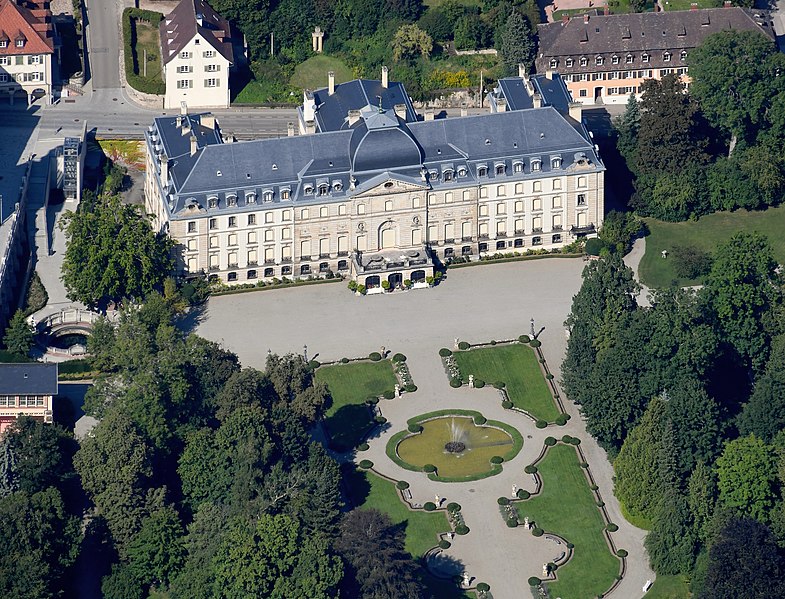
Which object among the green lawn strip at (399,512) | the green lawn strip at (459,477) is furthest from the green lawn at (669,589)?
the green lawn strip at (459,477)

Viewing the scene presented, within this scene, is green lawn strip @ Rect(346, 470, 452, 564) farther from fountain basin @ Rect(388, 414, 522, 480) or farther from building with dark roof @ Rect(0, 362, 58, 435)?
building with dark roof @ Rect(0, 362, 58, 435)

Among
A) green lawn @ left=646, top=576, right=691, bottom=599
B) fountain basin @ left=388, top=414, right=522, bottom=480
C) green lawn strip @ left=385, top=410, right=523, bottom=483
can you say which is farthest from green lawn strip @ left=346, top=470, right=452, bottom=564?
green lawn @ left=646, top=576, right=691, bottom=599

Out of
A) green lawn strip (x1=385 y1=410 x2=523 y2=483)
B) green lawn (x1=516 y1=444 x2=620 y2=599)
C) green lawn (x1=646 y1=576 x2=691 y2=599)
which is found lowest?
green lawn (x1=646 y1=576 x2=691 y2=599)

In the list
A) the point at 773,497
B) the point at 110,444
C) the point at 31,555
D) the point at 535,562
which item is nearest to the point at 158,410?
the point at 110,444

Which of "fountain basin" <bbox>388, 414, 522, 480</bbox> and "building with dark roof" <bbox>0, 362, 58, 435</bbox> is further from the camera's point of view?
"fountain basin" <bbox>388, 414, 522, 480</bbox>

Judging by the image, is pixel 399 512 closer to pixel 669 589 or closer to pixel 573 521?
pixel 573 521

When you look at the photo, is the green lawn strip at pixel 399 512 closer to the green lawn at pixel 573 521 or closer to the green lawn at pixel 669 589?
the green lawn at pixel 573 521

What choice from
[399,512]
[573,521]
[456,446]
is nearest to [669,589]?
[573,521]
